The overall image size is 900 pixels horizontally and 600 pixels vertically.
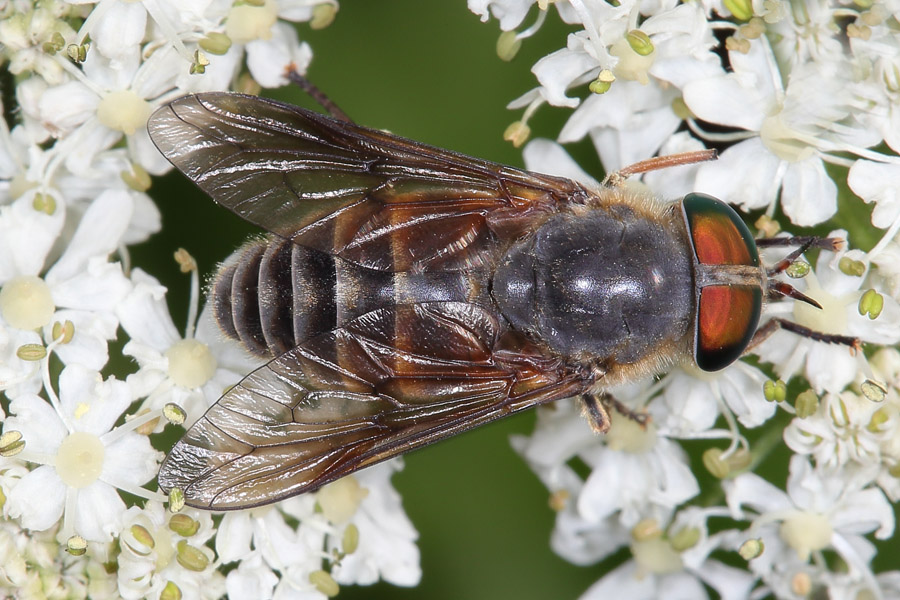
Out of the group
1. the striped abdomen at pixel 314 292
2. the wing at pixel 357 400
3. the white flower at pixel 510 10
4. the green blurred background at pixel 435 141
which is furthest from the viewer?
the green blurred background at pixel 435 141

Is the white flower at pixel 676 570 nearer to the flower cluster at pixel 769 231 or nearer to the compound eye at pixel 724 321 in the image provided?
the flower cluster at pixel 769 231

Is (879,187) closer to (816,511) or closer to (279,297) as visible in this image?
(816,511)

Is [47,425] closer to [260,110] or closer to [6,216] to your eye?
[6,216]

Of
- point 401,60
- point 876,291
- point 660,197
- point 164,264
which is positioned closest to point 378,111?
point 401,60

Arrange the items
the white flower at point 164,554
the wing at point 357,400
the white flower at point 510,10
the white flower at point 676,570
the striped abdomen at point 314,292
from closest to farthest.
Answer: the wing at point 357,400
the striped abdomen at point 314,292
the white flower at point 164,554
the white flower at point 510,10
the white flower at point 676,570

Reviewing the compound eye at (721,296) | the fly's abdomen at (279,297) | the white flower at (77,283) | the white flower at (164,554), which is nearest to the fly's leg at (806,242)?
the compound eye at (721,296)

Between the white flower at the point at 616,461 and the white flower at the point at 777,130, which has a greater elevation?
the white flower at the point at 777,130

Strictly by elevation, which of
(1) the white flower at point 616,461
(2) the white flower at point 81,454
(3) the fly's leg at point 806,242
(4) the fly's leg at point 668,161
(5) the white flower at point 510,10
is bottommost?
(1) the white flower at point 616,461
